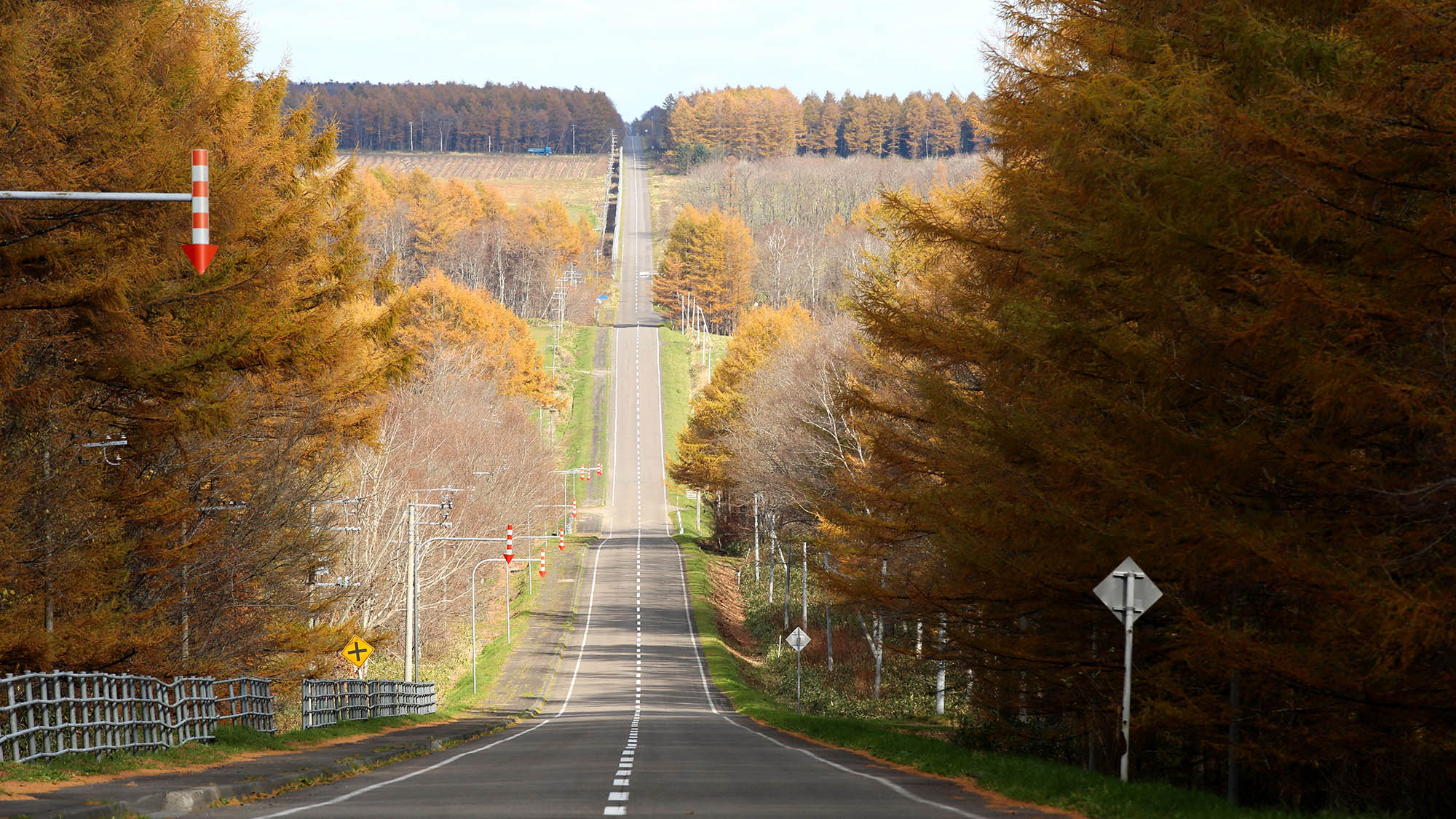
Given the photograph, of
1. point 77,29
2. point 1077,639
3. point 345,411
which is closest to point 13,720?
point 77,29

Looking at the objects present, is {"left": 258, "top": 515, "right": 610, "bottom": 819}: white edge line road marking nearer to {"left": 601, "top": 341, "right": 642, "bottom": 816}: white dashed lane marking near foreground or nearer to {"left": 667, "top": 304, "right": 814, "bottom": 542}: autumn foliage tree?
{"left": 601, "top": 341, "right": 642, "bottom": 816}: white dashed lane marking near foreground

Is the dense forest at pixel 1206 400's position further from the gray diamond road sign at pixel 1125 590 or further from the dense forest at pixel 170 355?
the dense forest at pixel 170 355

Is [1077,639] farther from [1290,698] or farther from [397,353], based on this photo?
[397,353]

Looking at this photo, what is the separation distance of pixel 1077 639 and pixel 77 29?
1640 centimetres

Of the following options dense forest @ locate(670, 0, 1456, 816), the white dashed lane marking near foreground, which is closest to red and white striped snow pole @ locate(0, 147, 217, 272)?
the white dashed lane marking near foreground

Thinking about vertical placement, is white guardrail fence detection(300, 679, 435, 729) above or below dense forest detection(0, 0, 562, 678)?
below

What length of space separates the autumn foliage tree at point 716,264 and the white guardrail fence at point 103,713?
396ft

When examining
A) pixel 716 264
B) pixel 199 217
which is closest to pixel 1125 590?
pixel 199 217

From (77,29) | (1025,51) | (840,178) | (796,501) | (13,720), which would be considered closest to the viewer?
(13,720)

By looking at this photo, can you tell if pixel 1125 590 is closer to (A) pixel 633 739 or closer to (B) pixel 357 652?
(A) pixel 633 739

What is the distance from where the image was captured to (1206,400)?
1453 cm

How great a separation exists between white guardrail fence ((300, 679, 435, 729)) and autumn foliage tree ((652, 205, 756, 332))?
104332 millimetres

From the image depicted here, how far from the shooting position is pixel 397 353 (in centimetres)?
2889

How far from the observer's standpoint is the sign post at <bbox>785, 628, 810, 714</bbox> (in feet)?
131
